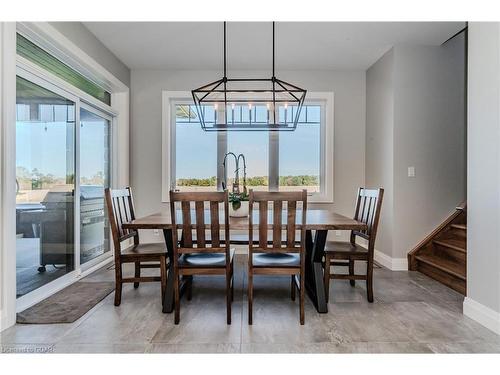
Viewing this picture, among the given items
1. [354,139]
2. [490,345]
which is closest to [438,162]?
[354,139]

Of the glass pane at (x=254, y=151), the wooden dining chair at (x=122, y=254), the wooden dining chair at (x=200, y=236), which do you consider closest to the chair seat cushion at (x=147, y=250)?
the wooden dining chair at (x=122, y=254)

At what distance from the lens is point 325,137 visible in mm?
4910

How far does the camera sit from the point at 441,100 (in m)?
3.96

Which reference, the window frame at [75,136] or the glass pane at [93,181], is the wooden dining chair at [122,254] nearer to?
the window frame at [75,136]

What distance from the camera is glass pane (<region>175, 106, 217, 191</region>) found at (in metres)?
4.96

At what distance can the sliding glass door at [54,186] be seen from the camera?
107 inches

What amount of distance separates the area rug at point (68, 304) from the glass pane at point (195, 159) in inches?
79.7

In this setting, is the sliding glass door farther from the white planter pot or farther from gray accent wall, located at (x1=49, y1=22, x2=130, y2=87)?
the white planter pot

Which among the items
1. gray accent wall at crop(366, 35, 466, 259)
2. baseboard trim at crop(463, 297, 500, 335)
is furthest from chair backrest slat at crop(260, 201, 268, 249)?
gray accent wall at crop(366, 35, 466, 259)

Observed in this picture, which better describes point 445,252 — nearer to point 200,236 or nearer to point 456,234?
point 456,234

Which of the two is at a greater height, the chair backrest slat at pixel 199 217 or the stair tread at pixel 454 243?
the chair backrest slat at pixel 199 217

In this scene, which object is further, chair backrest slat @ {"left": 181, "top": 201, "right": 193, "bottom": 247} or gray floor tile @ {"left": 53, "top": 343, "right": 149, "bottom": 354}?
chair backrest slat @ {"left": 181, "top": 201, "right": 193, "bottom": 247}

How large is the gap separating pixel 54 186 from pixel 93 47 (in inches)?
65.4
